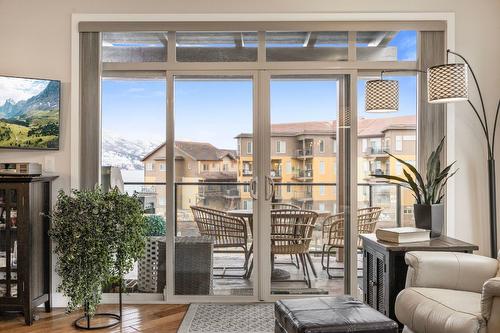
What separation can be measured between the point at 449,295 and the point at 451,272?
21 cm

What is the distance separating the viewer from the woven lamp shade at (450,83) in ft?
9.30

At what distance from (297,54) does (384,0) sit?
848 mm

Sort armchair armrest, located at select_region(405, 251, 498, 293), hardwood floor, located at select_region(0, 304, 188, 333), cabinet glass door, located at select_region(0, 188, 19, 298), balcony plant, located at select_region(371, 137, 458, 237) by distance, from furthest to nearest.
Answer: cabinet glass door, located at select_region(0, 188, 19, 298), hardwood floor, located at select_region(0, 304, 188, 333), balcony plant, located at select_region(371, 137, 458, 237), armchair armrest, located at select_region(405, 251, 498, 293)

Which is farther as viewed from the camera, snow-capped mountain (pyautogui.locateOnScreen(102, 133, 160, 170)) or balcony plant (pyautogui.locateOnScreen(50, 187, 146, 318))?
snow-capped mountain (pyautogui.locateOnScreen(102, 133, 160, 170))

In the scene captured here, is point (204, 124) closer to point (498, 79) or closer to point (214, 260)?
point (214, 260)

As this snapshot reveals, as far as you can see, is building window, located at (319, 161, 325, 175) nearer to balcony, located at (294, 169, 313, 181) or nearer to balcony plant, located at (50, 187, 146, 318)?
balcony, located at (294, 169, 313, 181)

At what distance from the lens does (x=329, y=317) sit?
216cm

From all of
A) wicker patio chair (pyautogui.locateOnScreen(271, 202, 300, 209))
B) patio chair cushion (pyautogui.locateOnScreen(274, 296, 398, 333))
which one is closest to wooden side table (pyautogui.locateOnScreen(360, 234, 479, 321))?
patio chair cushion (pyautogui.locateOnScreen(274, 296, 398, 333))

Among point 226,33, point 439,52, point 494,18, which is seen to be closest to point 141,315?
point 226,33

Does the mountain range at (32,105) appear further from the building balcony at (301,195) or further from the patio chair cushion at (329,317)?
the patio chair cushion at (329,317)

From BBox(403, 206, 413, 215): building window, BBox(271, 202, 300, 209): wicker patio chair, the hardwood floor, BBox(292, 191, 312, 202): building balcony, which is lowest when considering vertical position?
the hardwood floor

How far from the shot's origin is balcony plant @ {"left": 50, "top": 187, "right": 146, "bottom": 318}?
3.08 meters

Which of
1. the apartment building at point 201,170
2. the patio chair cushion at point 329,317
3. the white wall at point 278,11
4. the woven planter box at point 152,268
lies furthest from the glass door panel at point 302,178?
the patio chair cushion at point 329,317

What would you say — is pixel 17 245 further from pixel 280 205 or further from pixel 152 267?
pixel 280 205
